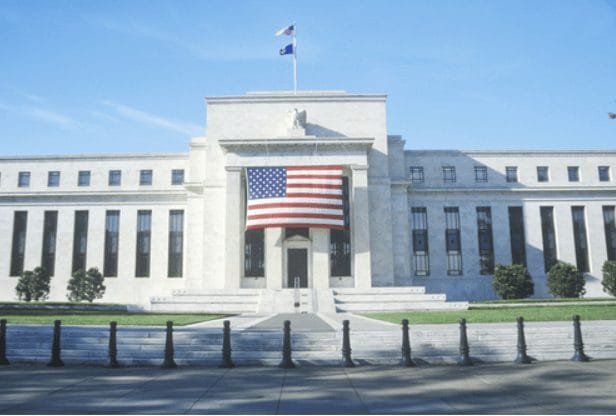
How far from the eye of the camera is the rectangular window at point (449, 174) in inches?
1986

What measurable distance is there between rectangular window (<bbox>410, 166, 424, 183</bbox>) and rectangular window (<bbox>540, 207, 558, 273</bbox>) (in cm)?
1201

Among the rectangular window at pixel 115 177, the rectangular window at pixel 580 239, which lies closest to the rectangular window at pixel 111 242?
the rectangular window at pixel 115 177

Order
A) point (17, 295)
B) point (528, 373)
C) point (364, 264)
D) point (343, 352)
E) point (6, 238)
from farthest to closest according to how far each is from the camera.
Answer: point (6, 238), point (17, 295), point (364, 264), point (343, 352), point (528, 373)

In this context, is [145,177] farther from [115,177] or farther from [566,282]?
[566,282]

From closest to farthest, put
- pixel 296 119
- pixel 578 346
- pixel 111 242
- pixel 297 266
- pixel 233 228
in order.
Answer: pixel 578 346
pixel 233 228
pixel 297 266
pixel 296 119
pixel 111 242

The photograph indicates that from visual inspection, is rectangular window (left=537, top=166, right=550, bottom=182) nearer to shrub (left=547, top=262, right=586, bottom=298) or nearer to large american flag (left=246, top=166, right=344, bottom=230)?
shrub (left=547, top=262, right=586, bottom=298)

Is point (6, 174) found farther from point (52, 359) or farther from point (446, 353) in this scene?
point (446, 353)

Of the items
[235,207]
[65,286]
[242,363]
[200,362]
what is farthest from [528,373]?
[65,286]

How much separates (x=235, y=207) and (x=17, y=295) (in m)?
22.1

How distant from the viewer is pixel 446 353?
1458cm

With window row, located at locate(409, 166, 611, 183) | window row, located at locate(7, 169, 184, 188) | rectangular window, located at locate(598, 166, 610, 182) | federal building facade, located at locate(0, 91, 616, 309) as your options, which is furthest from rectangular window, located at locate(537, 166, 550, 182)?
window row, located at locate(7, 169, 184, 188)

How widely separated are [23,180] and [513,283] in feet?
153

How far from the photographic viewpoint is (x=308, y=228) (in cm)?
4356

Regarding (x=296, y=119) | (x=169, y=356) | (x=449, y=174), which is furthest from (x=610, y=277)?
(x=169, y=356)
